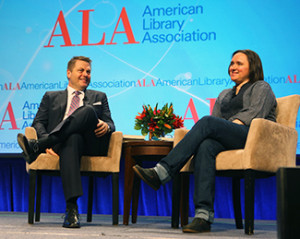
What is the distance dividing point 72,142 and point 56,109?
0.57 m

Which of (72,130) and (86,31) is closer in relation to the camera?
(72,130)

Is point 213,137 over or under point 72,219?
over

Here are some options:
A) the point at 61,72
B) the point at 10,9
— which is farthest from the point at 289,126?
the point at 10,9

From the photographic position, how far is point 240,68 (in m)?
2.75

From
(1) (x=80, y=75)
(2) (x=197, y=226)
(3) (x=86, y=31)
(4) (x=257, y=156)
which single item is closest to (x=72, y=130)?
(1) (x=80, y=75)

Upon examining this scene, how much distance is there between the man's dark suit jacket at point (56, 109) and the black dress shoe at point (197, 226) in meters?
0.94

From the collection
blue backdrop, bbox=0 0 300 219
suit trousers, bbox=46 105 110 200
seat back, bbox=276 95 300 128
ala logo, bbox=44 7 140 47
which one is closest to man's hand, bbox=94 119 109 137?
suit trousers, bbox=46 105 110 200

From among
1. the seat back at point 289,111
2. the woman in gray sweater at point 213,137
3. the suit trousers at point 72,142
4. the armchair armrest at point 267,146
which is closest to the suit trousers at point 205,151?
the woman in gray sweater at point 213,137

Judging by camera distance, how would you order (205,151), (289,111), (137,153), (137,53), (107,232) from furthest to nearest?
(137,53)
(137,153)
(289,111)
(205,151)
(107,232)

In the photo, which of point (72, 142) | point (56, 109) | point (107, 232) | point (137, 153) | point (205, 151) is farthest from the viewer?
point (56, 109)

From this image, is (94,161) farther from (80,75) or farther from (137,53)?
(137,53)

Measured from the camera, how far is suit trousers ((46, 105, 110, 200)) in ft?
7.83

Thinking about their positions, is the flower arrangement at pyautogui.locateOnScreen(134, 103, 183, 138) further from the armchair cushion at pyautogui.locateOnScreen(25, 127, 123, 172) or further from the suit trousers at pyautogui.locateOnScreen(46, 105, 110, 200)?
the suit trousers at pyautogui.locateOnScreen(46, 105, 110, 200)

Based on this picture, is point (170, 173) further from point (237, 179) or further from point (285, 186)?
point (285, 186)
